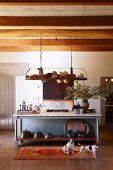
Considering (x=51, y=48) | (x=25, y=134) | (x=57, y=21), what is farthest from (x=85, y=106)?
(x=51, y=48)

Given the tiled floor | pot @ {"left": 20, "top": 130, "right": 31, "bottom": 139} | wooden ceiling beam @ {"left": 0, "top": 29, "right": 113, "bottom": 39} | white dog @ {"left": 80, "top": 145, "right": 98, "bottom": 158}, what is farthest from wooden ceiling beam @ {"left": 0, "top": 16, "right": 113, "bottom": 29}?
pot @ {"left": 20, "top": 130, "right": 31, "bottom": 139}

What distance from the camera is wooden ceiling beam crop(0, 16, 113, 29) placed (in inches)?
274

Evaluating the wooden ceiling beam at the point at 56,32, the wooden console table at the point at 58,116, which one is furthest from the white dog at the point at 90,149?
the wooden ceiling beam at the point at 56,32

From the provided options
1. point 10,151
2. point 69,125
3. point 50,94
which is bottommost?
point 10,151

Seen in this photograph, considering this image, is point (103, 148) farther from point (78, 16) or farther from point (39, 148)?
point (78, 16)

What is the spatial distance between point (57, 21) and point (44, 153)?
3.20 m

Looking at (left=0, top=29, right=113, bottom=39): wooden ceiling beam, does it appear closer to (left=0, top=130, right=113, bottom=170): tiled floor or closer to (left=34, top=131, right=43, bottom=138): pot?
(left=34, top=131, right=43, bottom=138): pot

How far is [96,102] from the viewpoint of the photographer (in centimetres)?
1255

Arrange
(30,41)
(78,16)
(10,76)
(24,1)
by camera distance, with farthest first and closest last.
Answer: (10,76) < (30,41) < (78,16) < (24,1)

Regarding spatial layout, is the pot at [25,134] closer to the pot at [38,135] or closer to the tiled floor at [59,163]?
the pot at [38,135]

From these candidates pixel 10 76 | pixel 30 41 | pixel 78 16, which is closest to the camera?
pixel 78 16

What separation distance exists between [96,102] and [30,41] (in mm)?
3828

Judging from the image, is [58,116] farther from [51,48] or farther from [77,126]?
[51,48]

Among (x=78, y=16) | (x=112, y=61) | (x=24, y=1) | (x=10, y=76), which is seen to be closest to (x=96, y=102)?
(x=112, y=61)
